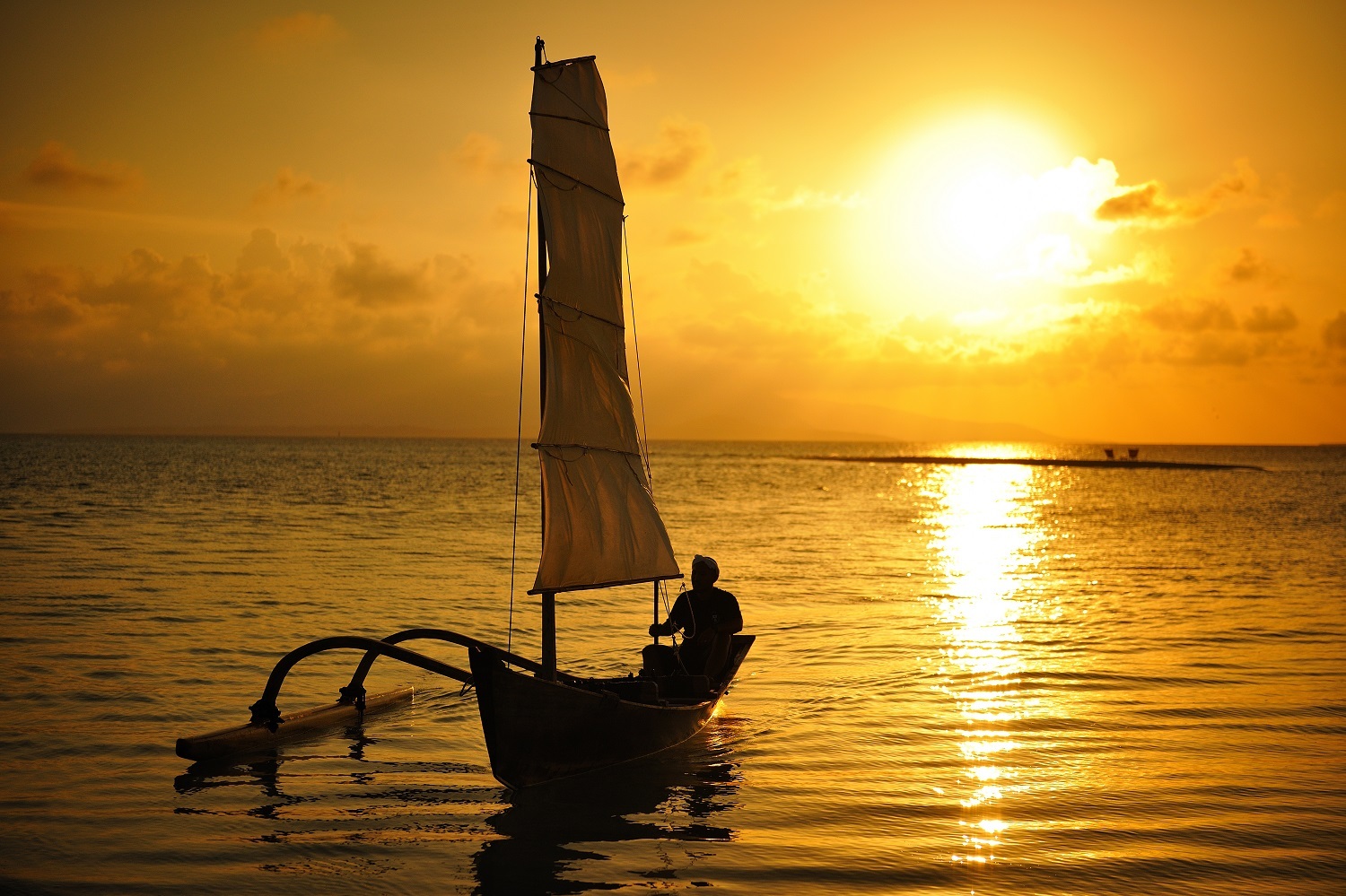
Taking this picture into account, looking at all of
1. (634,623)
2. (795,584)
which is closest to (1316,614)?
(795,584)

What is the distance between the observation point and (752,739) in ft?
47.9

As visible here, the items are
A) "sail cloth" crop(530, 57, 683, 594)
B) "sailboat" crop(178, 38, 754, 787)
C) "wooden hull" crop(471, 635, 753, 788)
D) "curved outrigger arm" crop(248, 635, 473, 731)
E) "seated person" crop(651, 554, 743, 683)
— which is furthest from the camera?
"seated person" crop(651, 554, 743, 683)

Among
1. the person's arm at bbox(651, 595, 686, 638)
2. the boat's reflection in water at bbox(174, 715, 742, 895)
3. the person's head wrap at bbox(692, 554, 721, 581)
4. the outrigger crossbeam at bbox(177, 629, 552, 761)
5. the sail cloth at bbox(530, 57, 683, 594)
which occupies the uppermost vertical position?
the sail cloth at bbox(530, 57, 683, 594)

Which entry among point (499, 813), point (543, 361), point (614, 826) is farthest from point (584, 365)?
point (614, 826)

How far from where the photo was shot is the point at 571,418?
14.6 meters

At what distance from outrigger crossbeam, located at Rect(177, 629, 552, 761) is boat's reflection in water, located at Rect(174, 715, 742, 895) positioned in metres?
0.29

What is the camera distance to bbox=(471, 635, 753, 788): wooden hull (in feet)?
37.3

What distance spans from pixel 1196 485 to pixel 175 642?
108m

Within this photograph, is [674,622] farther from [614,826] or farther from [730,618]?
[614,826]

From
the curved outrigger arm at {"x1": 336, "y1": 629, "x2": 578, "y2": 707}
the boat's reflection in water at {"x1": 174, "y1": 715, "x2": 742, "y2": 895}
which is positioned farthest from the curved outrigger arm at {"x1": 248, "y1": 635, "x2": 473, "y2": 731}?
the boat's reflection in water at {"x1": 174, "y1": 715, "x2": 742, "y2": 895}

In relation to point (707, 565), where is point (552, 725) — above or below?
below

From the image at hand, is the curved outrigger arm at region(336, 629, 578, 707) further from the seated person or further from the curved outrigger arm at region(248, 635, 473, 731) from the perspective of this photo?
the seated person

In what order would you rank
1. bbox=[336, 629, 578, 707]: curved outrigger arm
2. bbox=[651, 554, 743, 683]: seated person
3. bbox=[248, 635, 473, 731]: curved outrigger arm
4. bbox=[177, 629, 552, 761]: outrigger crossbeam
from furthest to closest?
bbox=[651, 554, 743, 683]: seated person → bbox=[336, 629, 578, 707]: curved outrigger arm → bbox=[248, 635, 473, 731]: curved outrigger arm → bbox=[177, 629, 552, 761]: outrigger crossbeam

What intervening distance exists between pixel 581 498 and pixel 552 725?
12.2 ft
